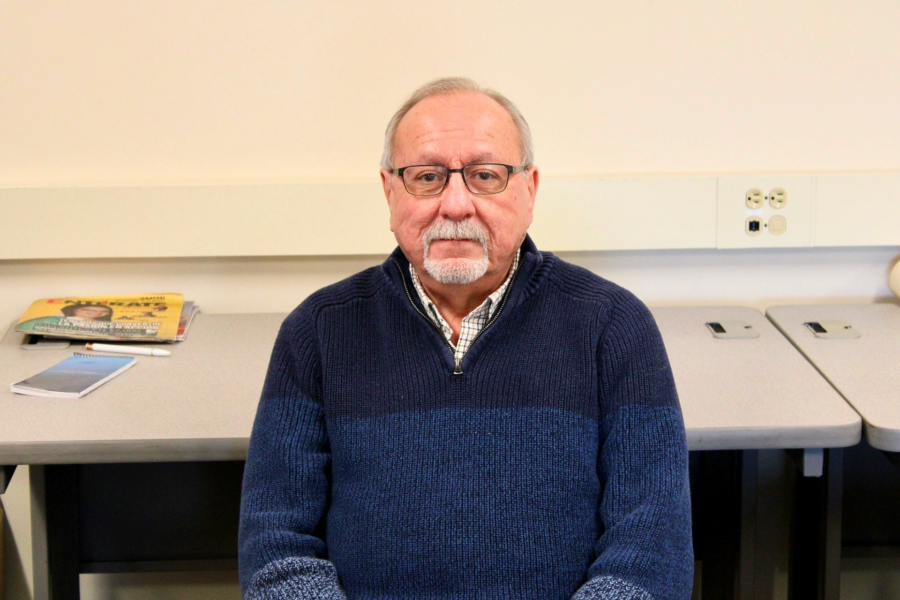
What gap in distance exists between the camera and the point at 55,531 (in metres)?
1.87

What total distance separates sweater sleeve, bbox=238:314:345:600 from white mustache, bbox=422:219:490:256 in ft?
0.84

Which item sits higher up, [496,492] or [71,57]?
[71,57]

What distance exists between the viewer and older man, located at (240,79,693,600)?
123 centimetres

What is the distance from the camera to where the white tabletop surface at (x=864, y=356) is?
1463mm

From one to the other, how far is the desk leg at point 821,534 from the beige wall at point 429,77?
654mm

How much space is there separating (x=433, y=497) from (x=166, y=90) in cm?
137

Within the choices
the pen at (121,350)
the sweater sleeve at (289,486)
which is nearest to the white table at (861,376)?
the sweater sleeve at (289,486)

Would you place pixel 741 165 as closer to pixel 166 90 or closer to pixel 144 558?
pixel 166 90

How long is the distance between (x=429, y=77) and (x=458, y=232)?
0.92m

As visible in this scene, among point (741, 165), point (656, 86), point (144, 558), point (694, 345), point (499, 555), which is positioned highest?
point (656, 86)

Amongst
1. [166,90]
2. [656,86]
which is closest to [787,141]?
[656,86]

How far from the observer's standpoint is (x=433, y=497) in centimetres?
125

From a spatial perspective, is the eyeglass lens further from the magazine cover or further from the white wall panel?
the white wall panel

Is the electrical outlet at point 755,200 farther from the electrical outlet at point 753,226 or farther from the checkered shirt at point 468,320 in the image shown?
the checkered shirt at point 468,320
